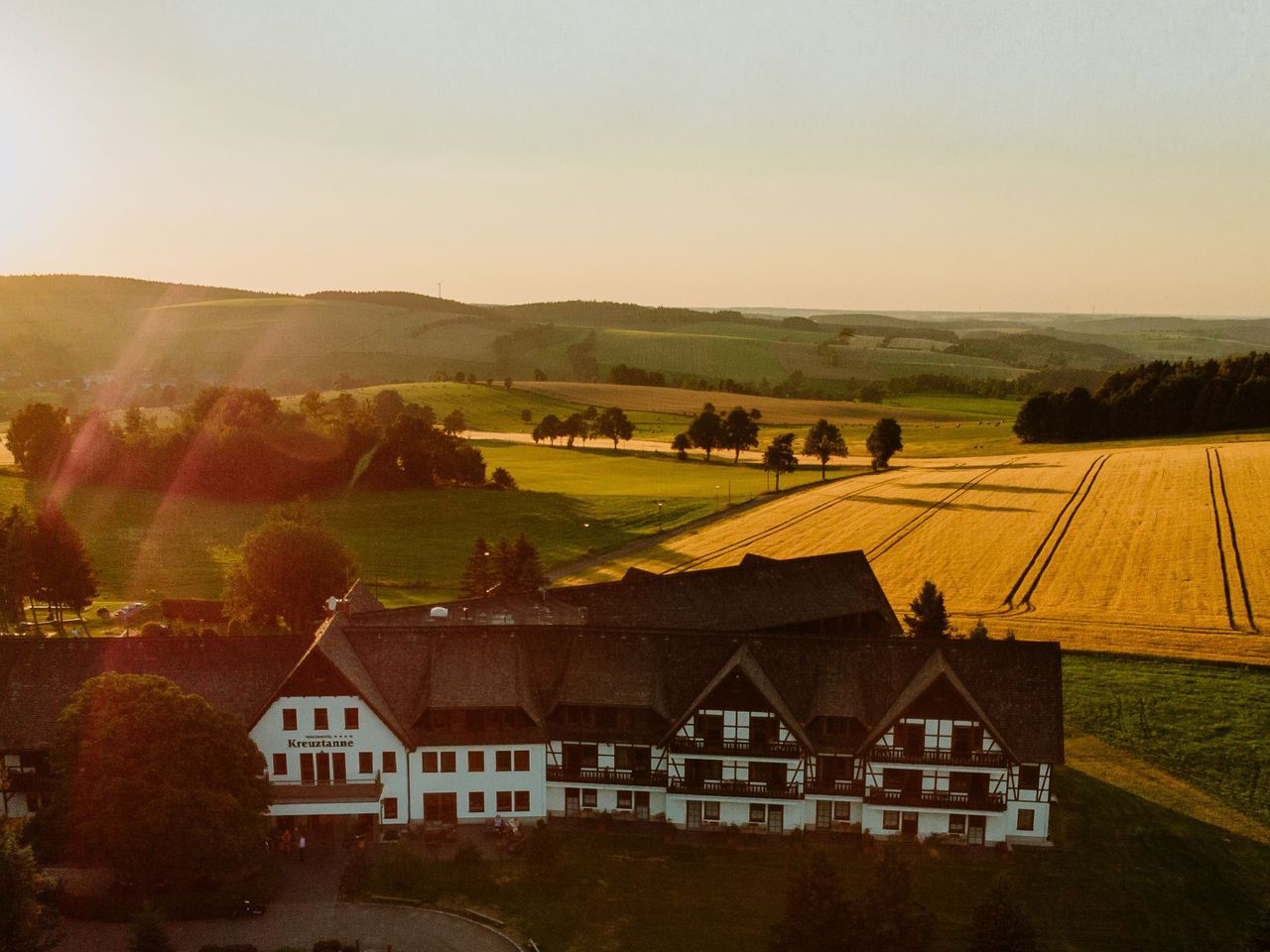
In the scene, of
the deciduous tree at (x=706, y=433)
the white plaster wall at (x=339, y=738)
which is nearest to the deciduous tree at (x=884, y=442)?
the deciduous tree at (x=706, y=433)

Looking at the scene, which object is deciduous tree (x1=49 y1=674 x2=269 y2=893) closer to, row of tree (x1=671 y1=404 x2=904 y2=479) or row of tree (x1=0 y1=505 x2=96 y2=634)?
row of tree (x1=0 y1=505 x2=96 y2=634)

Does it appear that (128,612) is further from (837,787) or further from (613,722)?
(837,787)

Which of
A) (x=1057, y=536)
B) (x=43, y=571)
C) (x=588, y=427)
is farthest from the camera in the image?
(x=588, y=427)

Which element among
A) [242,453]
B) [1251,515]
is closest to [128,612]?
[242,453]

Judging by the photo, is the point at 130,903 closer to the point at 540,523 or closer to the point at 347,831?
Result: the point at 347,831

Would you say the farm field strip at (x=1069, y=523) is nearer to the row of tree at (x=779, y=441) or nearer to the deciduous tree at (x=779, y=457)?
the row of tree at (x=779, y=441)

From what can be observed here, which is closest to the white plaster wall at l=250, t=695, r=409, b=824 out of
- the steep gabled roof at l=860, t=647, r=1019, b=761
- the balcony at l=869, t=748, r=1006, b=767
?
the steep gabled roof at l=860, t=647, r=1019, b=761
